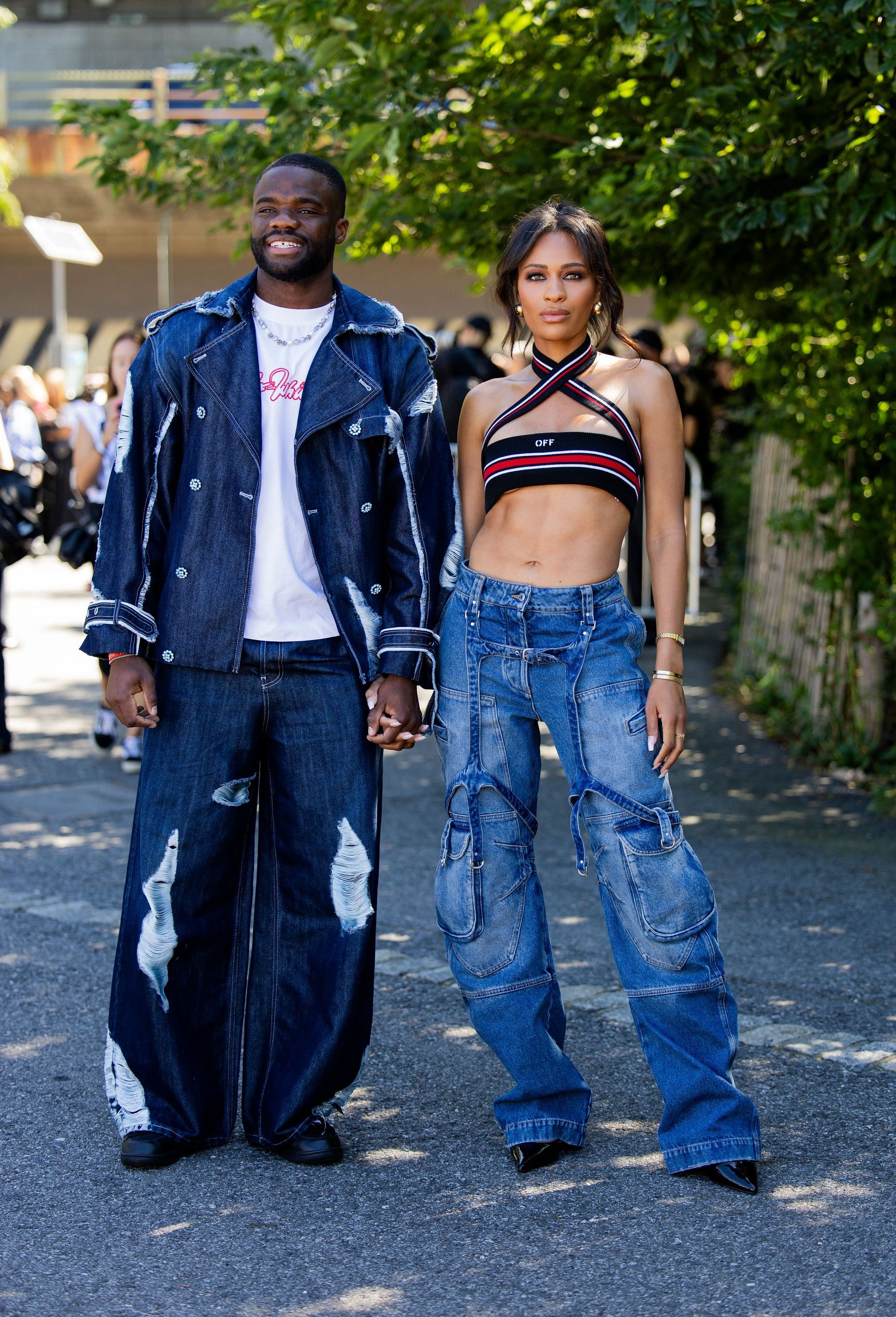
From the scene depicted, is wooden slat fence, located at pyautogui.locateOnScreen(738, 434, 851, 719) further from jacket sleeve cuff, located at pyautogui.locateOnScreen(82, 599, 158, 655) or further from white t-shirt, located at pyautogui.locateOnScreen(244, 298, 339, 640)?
jacket sleeve cuff, located at pyautogui.locateOnScreen(82, 599, 158, 655)

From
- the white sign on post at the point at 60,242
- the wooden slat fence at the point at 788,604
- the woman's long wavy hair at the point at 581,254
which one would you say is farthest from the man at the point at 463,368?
the woman's long wavy hair at the point at 581,254

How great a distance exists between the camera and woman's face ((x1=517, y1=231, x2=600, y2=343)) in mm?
3299

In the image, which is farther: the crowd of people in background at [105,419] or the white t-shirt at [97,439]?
the white t-shirt at [97,439]

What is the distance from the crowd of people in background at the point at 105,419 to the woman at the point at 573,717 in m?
0.27

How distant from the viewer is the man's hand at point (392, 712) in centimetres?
332

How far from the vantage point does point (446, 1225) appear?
10.2 ft

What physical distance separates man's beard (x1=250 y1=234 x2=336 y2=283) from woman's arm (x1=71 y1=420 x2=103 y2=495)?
467 centimetres

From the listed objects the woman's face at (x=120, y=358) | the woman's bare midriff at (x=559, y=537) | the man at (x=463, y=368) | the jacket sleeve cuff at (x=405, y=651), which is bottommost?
the jacket sleeve cuff at (x=405, y=651)

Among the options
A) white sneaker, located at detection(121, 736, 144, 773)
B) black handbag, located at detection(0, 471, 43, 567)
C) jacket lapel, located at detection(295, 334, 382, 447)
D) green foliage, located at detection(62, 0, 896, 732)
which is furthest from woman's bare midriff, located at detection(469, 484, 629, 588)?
black handbag, located at detection(0, 471, 43, 567)

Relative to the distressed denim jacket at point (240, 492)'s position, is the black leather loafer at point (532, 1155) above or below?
below

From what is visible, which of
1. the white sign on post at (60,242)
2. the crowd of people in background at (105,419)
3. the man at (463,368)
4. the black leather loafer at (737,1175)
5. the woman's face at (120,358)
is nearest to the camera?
the black leather loafer at (737,1175)

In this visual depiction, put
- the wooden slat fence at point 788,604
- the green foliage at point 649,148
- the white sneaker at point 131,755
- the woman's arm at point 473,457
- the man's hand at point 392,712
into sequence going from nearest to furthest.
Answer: the man's hand at point 392,712 < the woman's arm at point 473,457 < the green foliage at point 649,148 < the white sneaker at point 131,755 < the wooden slat fence at point 788,604

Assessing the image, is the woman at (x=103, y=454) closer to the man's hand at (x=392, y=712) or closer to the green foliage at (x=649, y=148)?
the green foliage at (x=649, y=148)

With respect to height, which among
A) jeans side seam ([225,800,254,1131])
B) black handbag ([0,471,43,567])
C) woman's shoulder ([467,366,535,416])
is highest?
woman's shoulder ([467,366,535,416])
